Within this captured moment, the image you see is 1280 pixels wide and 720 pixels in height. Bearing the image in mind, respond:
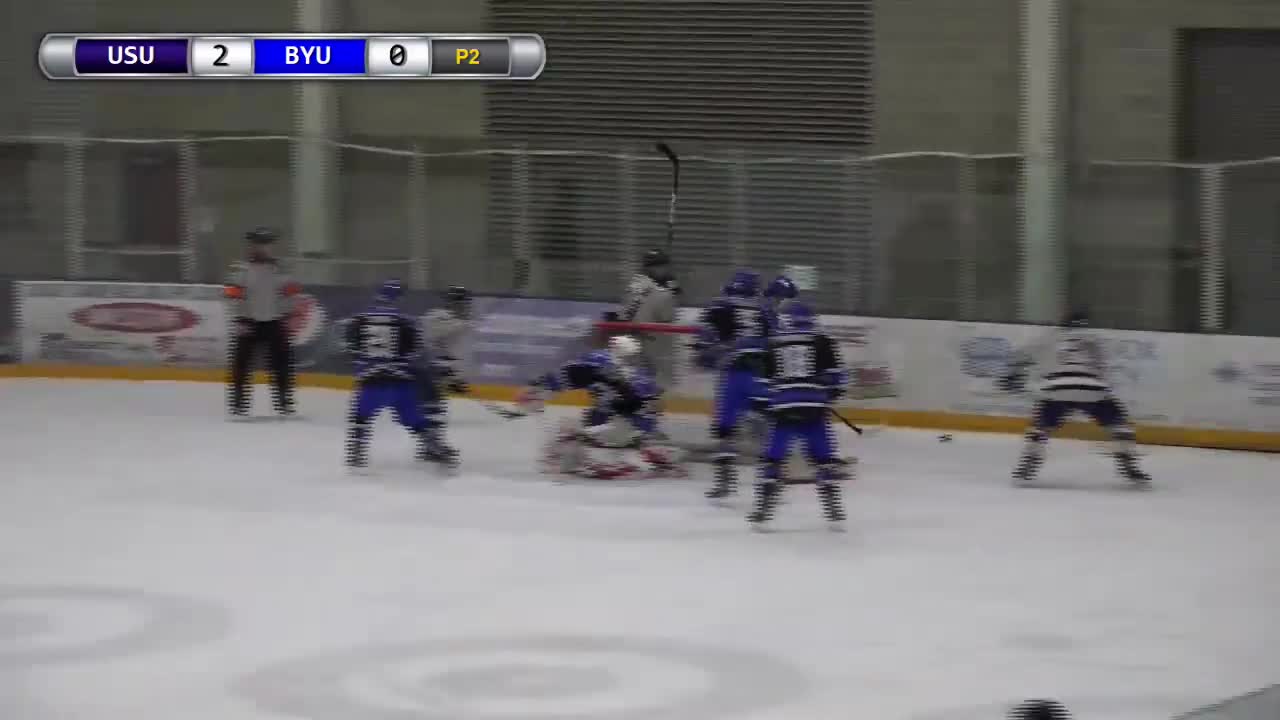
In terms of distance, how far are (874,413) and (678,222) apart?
3476 millimetres

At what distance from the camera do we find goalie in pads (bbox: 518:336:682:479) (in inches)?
591

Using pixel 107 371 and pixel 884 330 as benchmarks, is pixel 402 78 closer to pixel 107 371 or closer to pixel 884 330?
pixel 107 371

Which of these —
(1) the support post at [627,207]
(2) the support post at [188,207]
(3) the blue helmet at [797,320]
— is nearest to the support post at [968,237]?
(1) the support post at [627,207]

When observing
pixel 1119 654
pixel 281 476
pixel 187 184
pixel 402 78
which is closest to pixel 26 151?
pixel 187 184

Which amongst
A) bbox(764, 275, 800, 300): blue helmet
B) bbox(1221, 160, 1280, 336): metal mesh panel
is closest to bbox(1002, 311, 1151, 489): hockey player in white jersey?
bbox(764, 275, 800, 300): blue helmet

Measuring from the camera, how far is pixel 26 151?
23312 millimetres

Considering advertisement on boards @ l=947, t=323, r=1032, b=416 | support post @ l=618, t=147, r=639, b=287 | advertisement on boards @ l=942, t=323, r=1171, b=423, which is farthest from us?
support post @ l=618, t=147, r=639, b=287

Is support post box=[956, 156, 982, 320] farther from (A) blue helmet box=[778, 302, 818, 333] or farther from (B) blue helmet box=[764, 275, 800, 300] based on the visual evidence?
(A) blue helmet box=[778, 302, 818, 333]

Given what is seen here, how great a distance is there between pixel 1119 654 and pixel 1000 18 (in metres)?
14.3

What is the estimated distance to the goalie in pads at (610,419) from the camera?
15008mm

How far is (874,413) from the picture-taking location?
18.9 meters

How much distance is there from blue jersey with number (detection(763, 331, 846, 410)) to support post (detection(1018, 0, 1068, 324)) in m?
6.32

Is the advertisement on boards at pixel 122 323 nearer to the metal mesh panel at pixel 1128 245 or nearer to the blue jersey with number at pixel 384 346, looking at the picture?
the blue jersey with number at pixel 384 346
